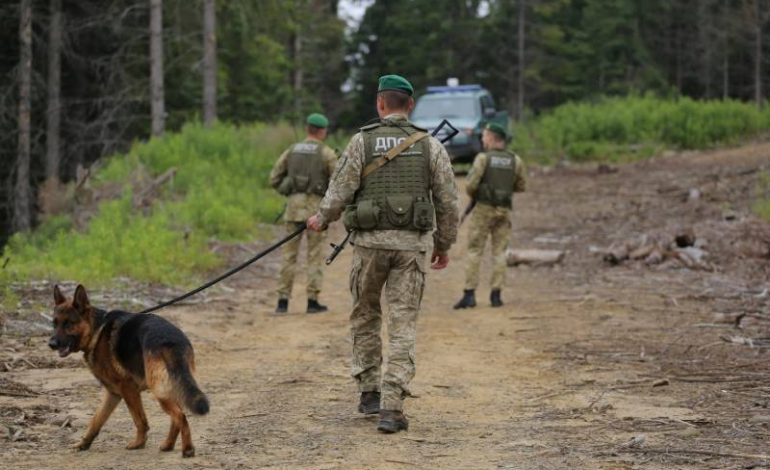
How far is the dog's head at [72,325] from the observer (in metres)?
6.28

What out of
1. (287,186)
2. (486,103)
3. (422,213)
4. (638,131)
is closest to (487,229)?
(287,186)

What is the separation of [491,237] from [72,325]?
7035 mm

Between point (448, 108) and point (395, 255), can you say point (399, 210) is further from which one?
point (448, 108)

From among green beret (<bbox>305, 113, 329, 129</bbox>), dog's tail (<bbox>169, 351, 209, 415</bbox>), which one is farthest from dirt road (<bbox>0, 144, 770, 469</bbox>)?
green beret (<bbox>305, 113, 329, 129</bbox>)

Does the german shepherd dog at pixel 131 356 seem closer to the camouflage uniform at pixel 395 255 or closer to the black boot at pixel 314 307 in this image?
the camouflage uniform at pixel 395 255

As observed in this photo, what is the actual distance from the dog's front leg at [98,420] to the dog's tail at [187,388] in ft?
2.29

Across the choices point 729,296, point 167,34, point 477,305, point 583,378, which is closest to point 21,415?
point 583,378

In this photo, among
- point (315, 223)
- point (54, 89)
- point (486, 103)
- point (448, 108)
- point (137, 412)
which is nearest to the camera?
point (137, 412)

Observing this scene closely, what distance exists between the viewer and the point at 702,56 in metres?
51.9

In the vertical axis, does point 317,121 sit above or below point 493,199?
above

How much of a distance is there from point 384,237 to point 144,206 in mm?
12642

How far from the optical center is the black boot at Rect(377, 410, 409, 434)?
6.67 meters

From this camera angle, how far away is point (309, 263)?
40.2 ft

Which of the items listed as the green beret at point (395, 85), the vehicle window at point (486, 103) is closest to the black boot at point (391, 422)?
the green beret at point (395, 85)
